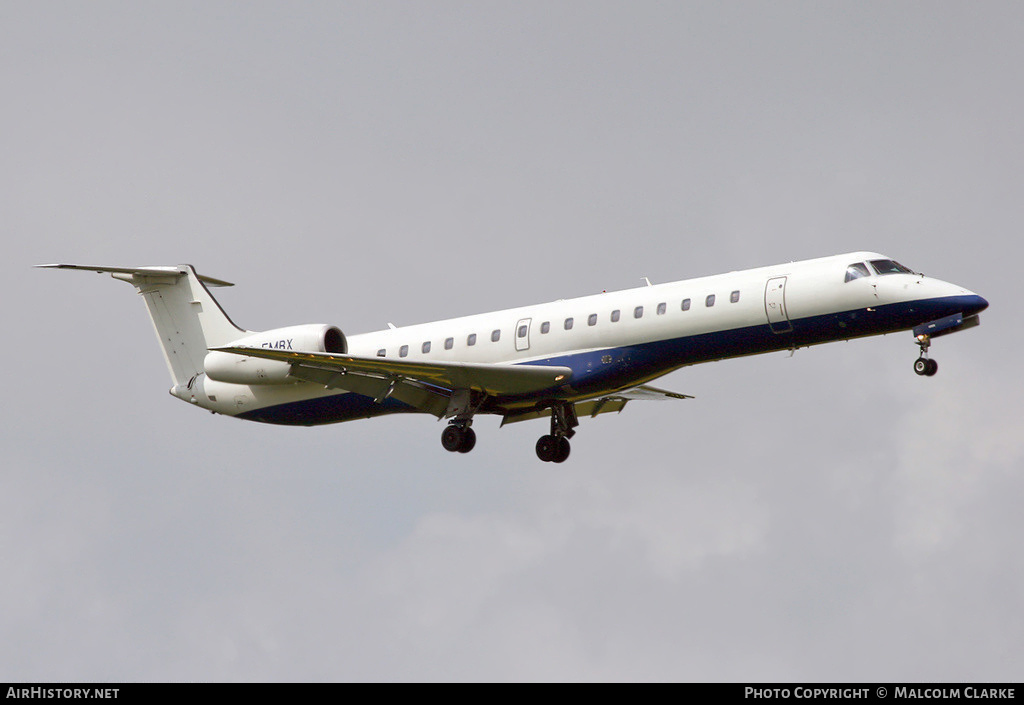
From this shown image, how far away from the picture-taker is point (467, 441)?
29.7 m

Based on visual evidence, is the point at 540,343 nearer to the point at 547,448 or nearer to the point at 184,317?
the point at 547,448

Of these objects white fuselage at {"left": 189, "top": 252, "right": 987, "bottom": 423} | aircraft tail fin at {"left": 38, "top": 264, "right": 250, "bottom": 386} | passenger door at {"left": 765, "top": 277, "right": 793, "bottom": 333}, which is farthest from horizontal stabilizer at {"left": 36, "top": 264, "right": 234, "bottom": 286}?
passenger door at {"left": 765, "top": 277, "right": 793, "bottom": 333}

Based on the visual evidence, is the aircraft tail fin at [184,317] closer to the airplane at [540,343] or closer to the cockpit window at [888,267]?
the airplane at [540,343]

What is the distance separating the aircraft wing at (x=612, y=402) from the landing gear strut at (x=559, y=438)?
37 cm

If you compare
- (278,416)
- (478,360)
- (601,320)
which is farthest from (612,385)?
(278,416)

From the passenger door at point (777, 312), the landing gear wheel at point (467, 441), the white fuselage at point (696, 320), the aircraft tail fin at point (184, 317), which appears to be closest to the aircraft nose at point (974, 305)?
the white fuselage at point (696, 320)

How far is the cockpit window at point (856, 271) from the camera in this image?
1052 inches

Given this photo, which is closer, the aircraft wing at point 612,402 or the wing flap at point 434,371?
the wing flap at point 434,371

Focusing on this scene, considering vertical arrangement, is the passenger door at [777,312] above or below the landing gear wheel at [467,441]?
above

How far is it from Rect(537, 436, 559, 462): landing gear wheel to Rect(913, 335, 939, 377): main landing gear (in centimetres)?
857

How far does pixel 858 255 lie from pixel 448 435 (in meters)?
9.23

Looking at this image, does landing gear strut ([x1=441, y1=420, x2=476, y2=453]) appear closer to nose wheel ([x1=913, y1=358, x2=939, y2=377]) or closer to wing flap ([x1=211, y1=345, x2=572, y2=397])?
wing flap ([x1=211, y1=345, x2=572, y2=397])

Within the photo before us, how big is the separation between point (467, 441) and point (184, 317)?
810 cm

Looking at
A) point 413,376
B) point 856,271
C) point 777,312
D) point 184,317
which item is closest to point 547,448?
point 413,376
